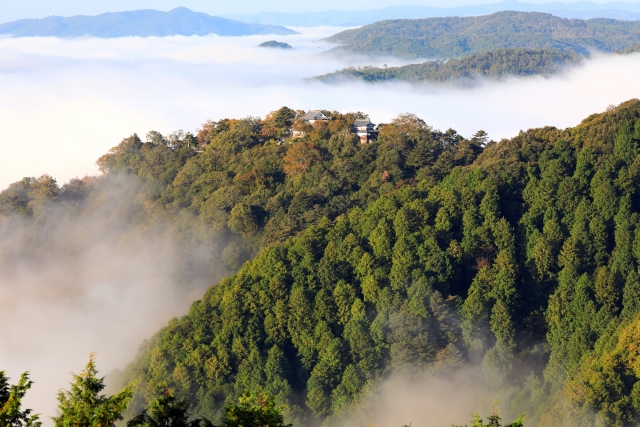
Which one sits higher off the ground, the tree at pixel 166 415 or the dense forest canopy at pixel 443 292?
the tree at pixel 166 415

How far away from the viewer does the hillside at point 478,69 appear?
601 feet

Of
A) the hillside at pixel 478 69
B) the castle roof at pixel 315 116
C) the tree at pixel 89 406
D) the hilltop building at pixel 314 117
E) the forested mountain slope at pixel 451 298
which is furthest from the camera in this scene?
the hillside at pixel 478 69

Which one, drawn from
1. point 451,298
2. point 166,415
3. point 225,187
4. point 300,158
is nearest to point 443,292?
point 451,298

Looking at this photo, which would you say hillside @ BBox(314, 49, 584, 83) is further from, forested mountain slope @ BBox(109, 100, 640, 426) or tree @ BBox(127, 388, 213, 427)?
tree @ BBox(127, 388, 213, 427)

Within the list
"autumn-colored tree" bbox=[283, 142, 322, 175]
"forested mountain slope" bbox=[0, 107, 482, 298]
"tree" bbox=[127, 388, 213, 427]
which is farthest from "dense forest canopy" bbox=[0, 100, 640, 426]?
"tree" bbox=[127, 388, 213, 427]

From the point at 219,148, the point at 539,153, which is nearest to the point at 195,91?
the point at 219,148

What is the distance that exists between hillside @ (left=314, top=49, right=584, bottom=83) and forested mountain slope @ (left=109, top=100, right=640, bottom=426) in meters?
143

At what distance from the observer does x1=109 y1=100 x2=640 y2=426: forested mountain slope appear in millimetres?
33500

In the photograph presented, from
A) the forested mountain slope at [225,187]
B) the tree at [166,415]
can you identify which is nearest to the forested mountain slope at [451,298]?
the forested mountain slope at [225,187]

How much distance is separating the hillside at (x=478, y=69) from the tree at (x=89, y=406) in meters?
171

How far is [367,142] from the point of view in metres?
53.9

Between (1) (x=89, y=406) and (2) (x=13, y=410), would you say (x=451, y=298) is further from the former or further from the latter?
(2) (x=13, y=410)

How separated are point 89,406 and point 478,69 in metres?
177

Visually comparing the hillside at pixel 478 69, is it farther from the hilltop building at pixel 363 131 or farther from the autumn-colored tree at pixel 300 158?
the autumn-colored tree at pixel 300 158
